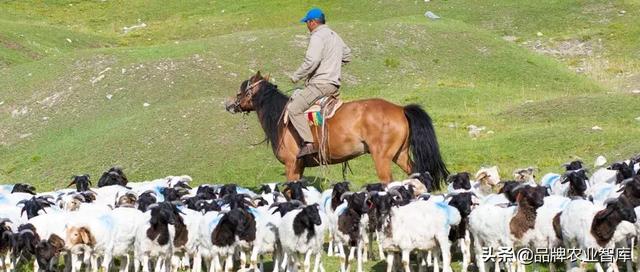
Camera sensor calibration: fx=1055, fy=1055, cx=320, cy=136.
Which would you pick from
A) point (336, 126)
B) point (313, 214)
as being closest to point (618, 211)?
point (313, 214)

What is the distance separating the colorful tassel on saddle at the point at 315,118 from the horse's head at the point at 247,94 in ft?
5.07

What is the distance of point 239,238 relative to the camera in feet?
57.3

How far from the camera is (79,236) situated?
17.8 m

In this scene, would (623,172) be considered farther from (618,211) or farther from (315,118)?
(315,118)

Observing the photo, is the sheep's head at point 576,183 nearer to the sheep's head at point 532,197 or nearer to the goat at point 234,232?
the sheep's head at point 532,197

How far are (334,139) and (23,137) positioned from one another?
15.0m

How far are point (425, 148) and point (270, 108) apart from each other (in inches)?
144

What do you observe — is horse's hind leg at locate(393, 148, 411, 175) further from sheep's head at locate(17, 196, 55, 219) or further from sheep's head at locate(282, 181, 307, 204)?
sheep's head at locate(17, 196, 55, 219)

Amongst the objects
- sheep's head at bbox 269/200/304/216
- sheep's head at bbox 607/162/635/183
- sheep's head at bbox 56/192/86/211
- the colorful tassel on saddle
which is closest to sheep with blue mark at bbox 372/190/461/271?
sheep's head at bbox 269/200/304/216

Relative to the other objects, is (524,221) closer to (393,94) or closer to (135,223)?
(135,223)

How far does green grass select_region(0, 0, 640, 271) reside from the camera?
29750 millimetres

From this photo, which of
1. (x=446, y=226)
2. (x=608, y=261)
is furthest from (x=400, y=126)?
(x=608, y=261)

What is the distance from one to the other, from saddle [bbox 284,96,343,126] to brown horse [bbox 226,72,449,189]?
129 millimetres

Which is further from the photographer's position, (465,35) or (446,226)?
(465,35)
